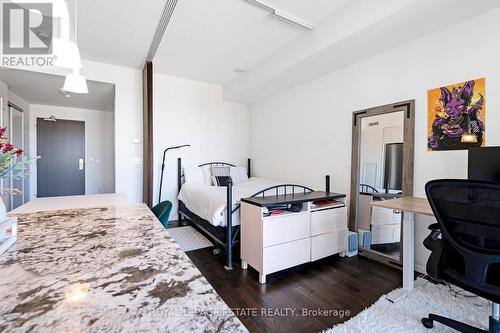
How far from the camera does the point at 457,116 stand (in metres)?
2.12

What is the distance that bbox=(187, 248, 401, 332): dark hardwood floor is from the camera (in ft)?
5.46

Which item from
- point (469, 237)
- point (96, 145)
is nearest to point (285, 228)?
point (469, 237)

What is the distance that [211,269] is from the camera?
242cm

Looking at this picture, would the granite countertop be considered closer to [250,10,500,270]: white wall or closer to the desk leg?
the desk leg

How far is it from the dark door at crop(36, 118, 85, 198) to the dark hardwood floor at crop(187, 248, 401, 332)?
4443mm

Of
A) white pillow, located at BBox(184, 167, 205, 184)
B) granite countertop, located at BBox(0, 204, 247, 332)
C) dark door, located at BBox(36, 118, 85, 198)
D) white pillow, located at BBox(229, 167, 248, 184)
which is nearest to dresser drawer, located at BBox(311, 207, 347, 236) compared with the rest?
granite countertop, located at BBox(0, 204, 247, 332)

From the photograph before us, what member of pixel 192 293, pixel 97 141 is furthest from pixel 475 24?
pixel 97 141

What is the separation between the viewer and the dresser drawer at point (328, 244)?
2447 millimetres

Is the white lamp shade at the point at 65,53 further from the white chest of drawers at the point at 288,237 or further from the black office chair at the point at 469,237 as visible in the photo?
the black office chair at the point at 469,237

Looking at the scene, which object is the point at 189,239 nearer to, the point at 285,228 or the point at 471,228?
the point at 285,228

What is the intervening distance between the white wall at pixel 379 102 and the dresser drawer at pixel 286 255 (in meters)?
1.12

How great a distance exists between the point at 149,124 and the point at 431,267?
360 cm

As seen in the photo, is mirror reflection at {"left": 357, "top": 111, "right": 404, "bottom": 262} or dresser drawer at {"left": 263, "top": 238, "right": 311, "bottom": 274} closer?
dresser drawer at {"left": 263, "top": 238, "right": 311, "bottom": 274}

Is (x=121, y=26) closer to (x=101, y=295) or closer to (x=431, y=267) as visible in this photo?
(x=101, y=295)
